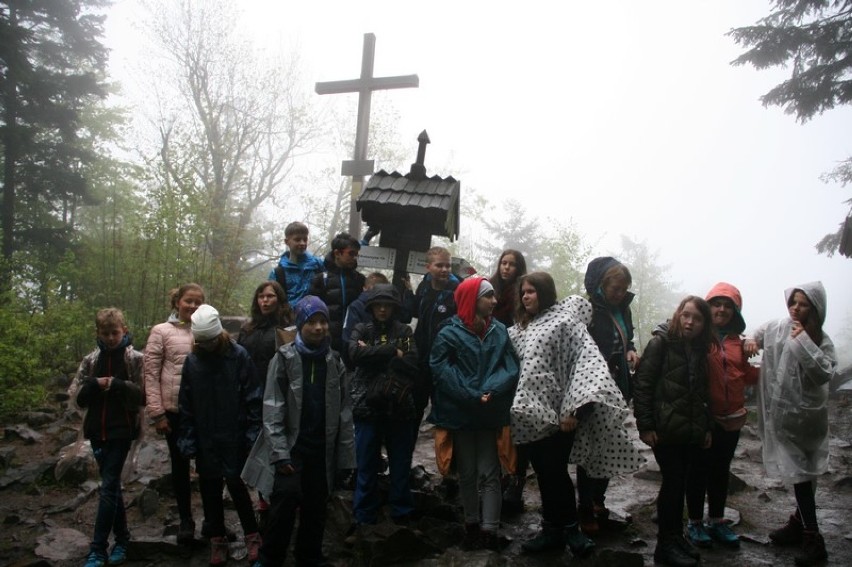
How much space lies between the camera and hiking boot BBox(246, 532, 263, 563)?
149 inches

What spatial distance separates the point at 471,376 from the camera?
152 inches

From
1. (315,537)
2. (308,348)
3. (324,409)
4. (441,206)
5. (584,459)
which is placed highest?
(441,206)

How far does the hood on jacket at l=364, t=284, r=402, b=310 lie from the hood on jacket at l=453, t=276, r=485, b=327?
0.57 meters

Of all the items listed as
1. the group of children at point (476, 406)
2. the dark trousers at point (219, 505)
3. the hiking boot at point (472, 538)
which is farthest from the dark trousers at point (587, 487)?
the dark trousers at point (219, 505)

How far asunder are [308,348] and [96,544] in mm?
2150

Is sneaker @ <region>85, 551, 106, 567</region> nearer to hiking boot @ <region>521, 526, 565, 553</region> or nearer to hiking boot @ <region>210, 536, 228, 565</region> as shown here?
hiking boot @ <region>210, 536, 228, 565</region>

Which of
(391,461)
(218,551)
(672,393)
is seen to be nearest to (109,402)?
(218,551)

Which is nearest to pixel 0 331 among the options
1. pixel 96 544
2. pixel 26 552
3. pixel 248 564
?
pixel 26 552

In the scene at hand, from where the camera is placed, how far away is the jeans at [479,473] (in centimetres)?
377

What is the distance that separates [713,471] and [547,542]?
1448 mm

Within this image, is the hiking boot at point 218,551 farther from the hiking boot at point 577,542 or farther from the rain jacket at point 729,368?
the rain jacket at point 729,368

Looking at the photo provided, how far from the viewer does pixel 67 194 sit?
1783 centimetres

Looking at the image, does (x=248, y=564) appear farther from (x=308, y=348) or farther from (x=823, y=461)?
(x=823, y=461)

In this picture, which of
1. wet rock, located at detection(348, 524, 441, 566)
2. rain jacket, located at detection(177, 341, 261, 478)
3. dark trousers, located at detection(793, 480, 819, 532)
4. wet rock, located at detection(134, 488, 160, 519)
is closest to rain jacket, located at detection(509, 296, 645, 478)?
wet rock, located at detection(348, 524, 441, 566)
